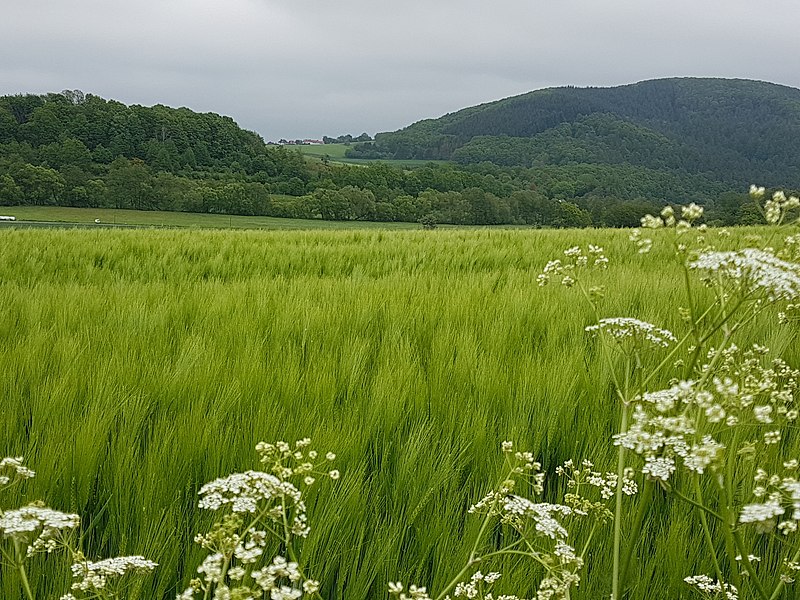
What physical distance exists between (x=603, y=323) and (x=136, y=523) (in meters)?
1.18

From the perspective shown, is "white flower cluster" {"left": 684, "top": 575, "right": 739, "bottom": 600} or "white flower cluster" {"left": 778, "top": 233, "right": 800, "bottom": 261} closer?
"white flower cluster" {"left": 684, "top": 575, "right": 739, "bottom": 600}

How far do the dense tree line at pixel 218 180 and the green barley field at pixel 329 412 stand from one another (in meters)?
59.4

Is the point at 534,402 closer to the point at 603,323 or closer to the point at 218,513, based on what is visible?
the point at 603,323

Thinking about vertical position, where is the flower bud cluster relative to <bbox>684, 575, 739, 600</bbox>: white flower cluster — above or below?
above

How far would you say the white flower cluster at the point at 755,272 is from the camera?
1047mm

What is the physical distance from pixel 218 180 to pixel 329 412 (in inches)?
3651

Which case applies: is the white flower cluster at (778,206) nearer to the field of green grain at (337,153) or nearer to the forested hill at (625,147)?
the field of green grain at (337,153)

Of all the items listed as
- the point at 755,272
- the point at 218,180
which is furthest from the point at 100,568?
the point at 218,180

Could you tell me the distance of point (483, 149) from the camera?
6639 inches

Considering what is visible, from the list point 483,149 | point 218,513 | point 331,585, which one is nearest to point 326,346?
point 218,513

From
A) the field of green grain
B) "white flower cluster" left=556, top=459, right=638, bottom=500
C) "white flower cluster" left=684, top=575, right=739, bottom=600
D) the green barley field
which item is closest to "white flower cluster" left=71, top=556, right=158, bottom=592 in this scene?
the green barley field

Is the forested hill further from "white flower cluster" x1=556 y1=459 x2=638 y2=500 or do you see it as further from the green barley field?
"white flower cluster" x1=556 y1=459 x2=638 y2=500

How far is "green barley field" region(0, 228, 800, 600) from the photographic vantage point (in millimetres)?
1151

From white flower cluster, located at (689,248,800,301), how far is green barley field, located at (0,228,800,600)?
56 cm
